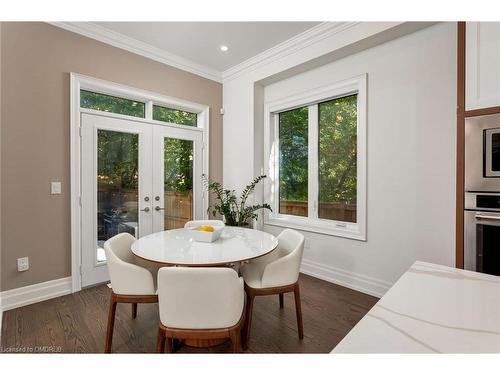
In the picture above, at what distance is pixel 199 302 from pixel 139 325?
44.8 inches

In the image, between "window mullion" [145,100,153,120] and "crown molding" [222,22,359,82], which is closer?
"crown molding" [222,22,359,82]

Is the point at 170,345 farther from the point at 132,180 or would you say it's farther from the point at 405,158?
the point at 405,158

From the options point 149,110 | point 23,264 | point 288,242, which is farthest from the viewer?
point 149,110

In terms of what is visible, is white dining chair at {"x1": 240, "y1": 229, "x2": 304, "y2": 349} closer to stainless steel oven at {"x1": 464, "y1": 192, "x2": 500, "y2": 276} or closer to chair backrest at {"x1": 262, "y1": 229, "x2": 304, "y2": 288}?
chair backrest at {"x1": 262, "y1": 229, "x2": 304, "y2": 288}

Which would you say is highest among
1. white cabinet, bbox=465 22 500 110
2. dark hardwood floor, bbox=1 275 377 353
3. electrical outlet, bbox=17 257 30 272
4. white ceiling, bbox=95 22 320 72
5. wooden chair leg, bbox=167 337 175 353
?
white ceiling, bbox=95 22 320 72

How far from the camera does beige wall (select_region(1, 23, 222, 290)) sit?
2.30m

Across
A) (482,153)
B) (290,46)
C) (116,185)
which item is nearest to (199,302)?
(482,153)

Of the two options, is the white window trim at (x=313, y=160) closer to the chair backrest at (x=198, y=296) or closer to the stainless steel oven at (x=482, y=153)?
the stainless steel oven at (x=482, y=153)

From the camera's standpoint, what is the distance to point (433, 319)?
0.69 meters

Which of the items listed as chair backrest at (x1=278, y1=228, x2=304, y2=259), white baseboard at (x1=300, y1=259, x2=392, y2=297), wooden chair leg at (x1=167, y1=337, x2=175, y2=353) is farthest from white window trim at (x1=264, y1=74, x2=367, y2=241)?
wooden chair leg at (x1=167, y1=337, x2=175, y2=353)

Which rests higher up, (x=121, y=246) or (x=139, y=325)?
(x=121, y=246)

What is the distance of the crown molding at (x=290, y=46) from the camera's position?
2.69 meters

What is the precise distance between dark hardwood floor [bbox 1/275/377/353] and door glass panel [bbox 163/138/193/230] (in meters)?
1.24
